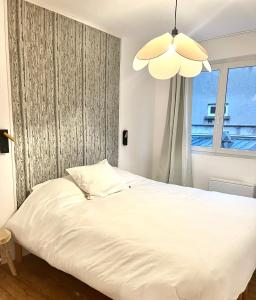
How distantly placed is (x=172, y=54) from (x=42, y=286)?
2113 mm

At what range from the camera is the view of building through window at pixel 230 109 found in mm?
3070

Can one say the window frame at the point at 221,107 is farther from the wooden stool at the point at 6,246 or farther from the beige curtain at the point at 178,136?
the wooden stool at the point at 6,246

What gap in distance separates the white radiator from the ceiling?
187 centimetres

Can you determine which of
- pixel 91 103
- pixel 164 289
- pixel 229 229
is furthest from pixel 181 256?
pixel 91 103

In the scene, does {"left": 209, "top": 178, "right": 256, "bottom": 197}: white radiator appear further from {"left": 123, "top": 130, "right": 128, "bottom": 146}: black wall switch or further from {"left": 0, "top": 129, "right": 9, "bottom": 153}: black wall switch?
{"left": 0, "top": 129, "right": 9, "bottom": 153}: black wall switch

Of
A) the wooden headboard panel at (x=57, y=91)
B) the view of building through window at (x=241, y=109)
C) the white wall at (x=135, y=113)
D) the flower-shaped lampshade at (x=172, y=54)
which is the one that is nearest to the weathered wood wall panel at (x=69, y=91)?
the wooden headboard panel at (x=57, y=91)

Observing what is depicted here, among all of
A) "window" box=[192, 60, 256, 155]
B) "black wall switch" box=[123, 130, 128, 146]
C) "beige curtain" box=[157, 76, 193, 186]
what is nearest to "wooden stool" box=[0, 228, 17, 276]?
"black wall switch" box=[123, 130, 128, 146]

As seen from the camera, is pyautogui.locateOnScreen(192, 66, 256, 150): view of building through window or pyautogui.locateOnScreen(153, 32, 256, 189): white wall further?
pyautogui.locateOnScreen(192, 66, 256, 150): view of building through window

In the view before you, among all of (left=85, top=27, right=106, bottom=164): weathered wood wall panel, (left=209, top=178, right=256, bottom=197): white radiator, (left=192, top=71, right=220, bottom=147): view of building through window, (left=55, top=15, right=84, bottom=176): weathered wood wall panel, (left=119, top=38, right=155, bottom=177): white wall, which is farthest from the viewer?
(left=192, top=71, right=220, bottom=147): view of building through window

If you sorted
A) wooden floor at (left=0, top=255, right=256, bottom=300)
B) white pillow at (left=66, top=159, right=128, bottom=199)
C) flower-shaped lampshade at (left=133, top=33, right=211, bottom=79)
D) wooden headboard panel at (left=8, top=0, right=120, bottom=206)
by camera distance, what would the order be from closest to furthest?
flower-shaped lampshade at (left=133, top=33, right=211, bottom=79)
wooden floor at (left=0, top=255, right=256, bottom=300)
wooden headboard panel at (left=8, top=0, right=120, bottom=206)
white pillow at (left=66, top=159, right=128, bottom=199)

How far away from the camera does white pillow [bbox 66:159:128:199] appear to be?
7.48ft

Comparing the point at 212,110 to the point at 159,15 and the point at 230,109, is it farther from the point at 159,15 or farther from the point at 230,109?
the point at 159,15

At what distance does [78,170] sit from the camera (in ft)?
7.79

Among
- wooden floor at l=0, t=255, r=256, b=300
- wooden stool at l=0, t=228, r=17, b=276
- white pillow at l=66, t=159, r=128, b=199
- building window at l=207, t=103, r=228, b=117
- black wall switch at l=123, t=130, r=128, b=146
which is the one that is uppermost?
building window at l=207, t=103, r=228, b=117
